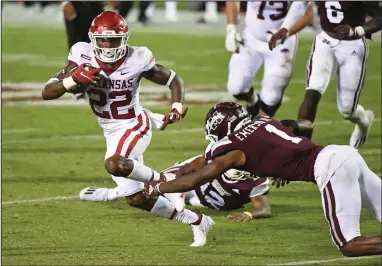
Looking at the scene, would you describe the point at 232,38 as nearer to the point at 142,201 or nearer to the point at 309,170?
the point at 142,201

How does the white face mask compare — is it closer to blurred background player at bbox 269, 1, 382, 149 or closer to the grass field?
the grass field

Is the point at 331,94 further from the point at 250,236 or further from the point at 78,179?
the point at 250,236

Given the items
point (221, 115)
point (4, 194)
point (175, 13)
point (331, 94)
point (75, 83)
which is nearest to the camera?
point (221, 115)

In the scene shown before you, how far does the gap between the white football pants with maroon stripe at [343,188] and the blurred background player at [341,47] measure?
2.95m

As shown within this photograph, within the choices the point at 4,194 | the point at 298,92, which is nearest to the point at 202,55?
the point at 298,92

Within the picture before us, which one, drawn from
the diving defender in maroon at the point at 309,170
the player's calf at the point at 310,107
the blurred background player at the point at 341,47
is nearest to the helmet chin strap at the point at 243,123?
the diving defender in maroon at the point at 309,170

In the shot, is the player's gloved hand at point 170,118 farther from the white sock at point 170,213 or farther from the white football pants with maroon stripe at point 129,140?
the white sock at point 170,213

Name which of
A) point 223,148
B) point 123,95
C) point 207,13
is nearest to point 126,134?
point 123,95

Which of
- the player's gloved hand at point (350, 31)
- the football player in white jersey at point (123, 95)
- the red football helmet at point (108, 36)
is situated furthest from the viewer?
the player's gloved hand at point (350, 31)

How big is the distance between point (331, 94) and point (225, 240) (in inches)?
292

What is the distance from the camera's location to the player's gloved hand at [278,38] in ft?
31.5

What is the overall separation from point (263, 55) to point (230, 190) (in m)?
2.66

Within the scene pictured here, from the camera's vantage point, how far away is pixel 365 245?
6234 mm

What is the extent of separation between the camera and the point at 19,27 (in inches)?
914
